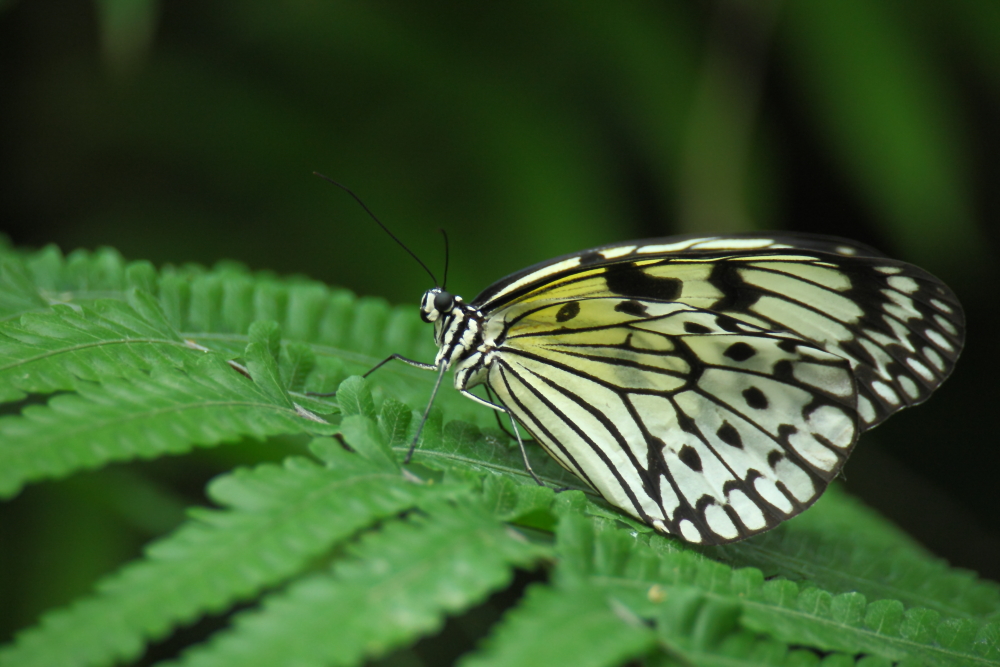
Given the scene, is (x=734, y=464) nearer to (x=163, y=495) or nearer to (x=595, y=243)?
(x=595, y=243)

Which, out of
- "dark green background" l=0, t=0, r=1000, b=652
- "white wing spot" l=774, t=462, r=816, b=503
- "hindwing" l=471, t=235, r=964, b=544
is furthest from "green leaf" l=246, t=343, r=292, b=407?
"dark green background" l=0, t=0, r=1000, b=652

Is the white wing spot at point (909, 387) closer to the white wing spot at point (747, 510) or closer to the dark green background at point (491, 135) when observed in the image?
the white wing spot at point (747, 510)

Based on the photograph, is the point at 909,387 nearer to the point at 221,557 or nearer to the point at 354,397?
the point at 354,397

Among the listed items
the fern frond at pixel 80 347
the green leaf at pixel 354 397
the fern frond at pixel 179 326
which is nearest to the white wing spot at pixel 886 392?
the fern frond at pixel 179 326

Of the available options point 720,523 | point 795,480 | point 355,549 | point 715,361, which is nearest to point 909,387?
point 795,480

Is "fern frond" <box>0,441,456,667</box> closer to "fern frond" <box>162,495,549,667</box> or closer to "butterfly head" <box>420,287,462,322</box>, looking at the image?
"fern frond" <box>162,495,549,667</box>
